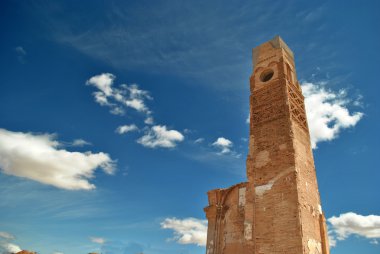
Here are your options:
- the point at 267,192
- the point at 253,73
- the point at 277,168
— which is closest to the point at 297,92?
the point at 253,73

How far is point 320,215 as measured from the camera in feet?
34.3

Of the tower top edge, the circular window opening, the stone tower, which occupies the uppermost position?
the tower top edge

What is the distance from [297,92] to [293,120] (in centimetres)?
251

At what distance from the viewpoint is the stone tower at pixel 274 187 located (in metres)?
9.30

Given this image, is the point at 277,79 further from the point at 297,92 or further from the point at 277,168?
the point at 277,168

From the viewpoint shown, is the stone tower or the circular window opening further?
the circular window opening

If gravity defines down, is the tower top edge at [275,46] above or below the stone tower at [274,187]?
above

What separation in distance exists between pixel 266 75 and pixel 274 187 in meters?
6.04

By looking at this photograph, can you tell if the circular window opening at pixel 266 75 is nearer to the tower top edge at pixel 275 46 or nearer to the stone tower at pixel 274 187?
the stone tower at pixel 274 187

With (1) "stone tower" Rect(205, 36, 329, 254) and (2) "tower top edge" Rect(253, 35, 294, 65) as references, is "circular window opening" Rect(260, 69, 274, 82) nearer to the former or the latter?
(1) "stone tower" Rect(205, 36, 329, 254)

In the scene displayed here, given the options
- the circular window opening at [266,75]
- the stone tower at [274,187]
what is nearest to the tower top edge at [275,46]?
the stone tower at [274,187]

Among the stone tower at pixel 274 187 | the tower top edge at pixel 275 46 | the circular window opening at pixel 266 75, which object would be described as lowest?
the stone tower at pixel 274 187

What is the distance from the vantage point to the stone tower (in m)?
9.30

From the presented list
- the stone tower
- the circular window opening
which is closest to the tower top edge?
the stone tower
